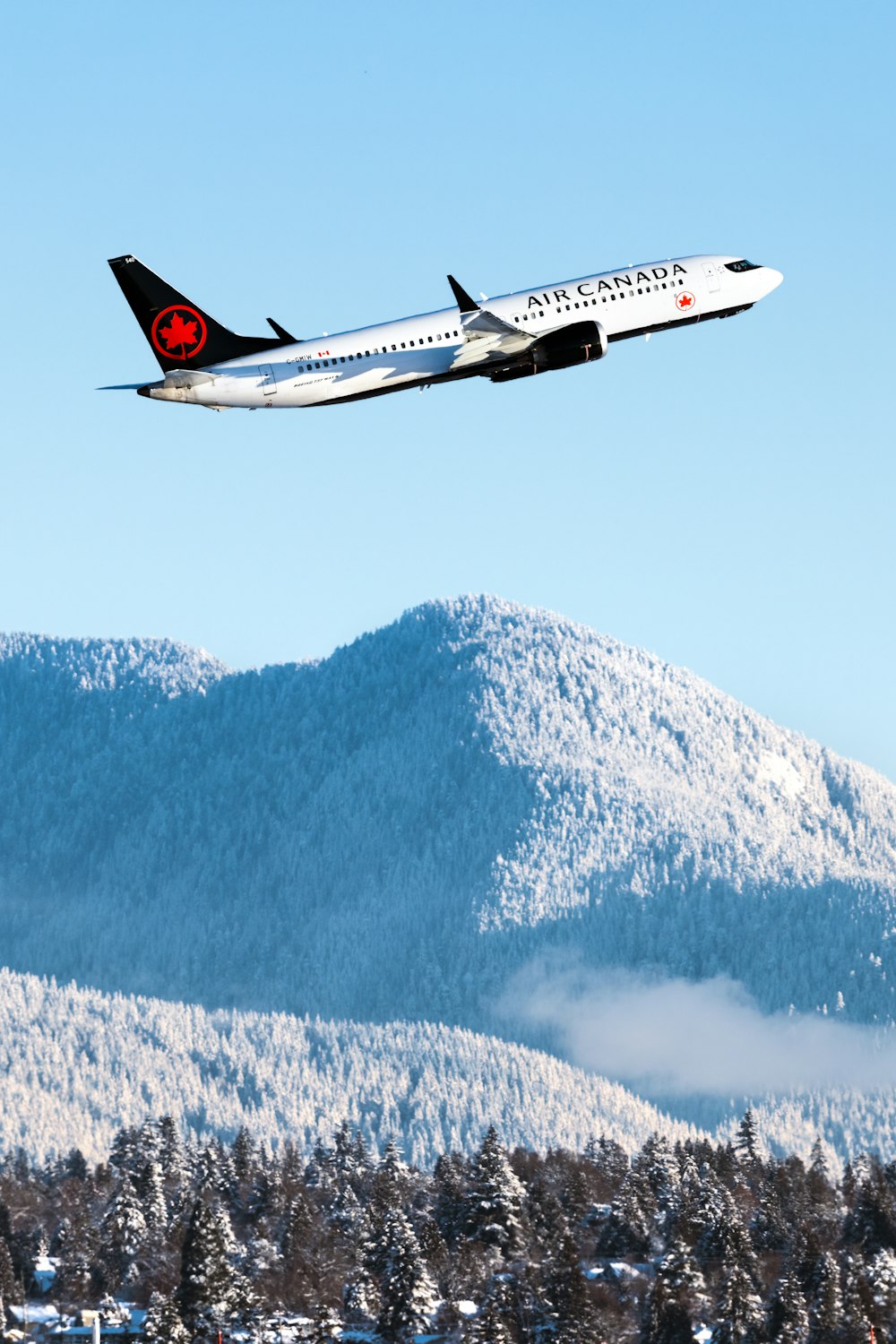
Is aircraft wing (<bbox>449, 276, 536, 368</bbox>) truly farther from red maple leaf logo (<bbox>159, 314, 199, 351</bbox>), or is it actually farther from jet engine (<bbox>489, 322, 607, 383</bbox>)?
red maple leaf logo (<bbox>159, 314, 199, 351</bbox>)

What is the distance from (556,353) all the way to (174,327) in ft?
76.4

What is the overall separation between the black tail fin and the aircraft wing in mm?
10848

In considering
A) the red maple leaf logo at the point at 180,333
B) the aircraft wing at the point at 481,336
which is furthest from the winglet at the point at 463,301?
the red maple leaf logo at the point at 180,333

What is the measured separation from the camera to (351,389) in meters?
140

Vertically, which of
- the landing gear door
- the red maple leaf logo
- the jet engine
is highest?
the landing gear door

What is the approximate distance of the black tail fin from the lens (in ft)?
475

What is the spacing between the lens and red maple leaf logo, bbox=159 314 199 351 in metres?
145

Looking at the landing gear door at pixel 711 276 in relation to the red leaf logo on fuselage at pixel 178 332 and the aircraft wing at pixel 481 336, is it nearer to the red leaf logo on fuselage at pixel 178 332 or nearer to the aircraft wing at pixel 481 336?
the aircraft wing at pixel 481 336

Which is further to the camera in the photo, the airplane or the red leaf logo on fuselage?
the red leaf logo on fuselage

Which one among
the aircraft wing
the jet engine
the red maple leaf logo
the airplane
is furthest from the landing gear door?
the red maple leaf logo

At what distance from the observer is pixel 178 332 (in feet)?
479

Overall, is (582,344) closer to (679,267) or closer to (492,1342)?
(679,267)

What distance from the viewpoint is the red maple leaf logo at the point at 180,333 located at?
145 metres

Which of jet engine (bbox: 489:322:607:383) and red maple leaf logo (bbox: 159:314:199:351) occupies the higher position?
red maple leaf logo (bbox: 159:314:199:351)
